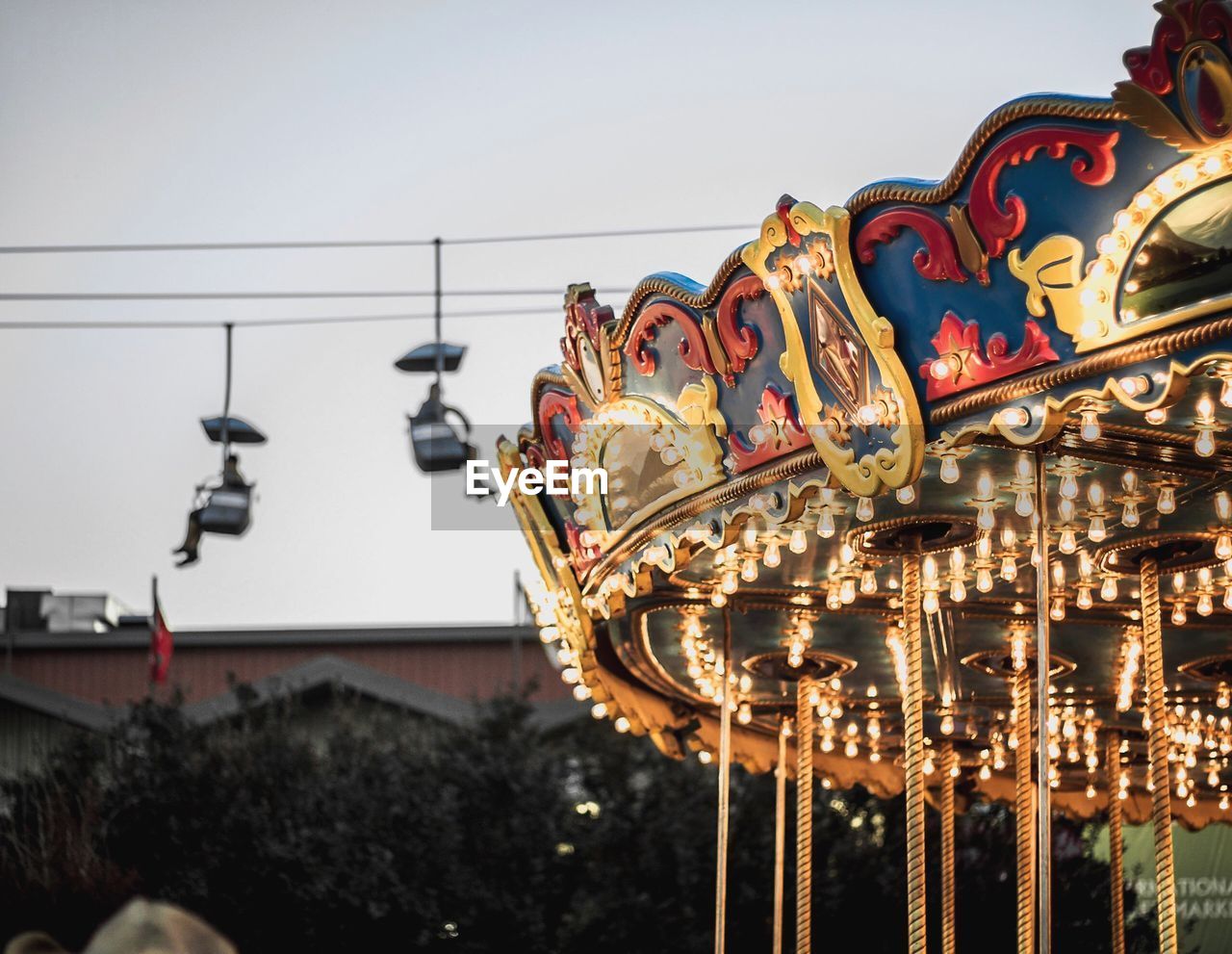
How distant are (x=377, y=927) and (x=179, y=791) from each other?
245cm

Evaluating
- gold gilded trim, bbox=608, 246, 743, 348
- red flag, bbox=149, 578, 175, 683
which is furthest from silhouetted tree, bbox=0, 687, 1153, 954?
gold gilded trim, bbox=608, 246, 743, 348

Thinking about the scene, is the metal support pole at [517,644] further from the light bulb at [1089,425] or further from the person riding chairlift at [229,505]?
the light bulb at [1089,425]

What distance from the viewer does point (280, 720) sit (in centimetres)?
1766

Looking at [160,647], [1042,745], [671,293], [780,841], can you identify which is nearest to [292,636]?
[160,647]

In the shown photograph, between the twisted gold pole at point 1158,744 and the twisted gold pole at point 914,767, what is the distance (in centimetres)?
88

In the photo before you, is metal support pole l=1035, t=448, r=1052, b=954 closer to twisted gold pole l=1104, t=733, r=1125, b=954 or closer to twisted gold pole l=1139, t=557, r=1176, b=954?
twisted gold pole l=1139, t=557, r=1176, b=954

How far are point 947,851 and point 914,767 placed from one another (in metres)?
2.89

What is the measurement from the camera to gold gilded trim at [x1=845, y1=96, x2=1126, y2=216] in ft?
13.2

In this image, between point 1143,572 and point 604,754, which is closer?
point 1143,572

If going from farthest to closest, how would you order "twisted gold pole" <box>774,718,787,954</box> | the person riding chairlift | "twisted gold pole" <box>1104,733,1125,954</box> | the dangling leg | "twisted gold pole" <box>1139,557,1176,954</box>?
the dangling leg, the person riding chairlift, "twisted gold pole" <box>1104,733,1125,954</box>, "twisted gold pole" <box>774,718,787,954</box>, "twisted gold pole" <box>1139,557,1176,954</box>

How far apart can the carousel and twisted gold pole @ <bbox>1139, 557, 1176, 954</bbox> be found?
0.02 m

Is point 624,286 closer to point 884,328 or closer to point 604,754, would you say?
point 604,754

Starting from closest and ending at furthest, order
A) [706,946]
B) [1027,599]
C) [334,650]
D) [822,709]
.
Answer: [1027,599]
[822,709]
[706,946]
[334,650]

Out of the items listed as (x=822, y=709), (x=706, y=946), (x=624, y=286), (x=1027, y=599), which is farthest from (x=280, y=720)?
(x=1027, y=599)
